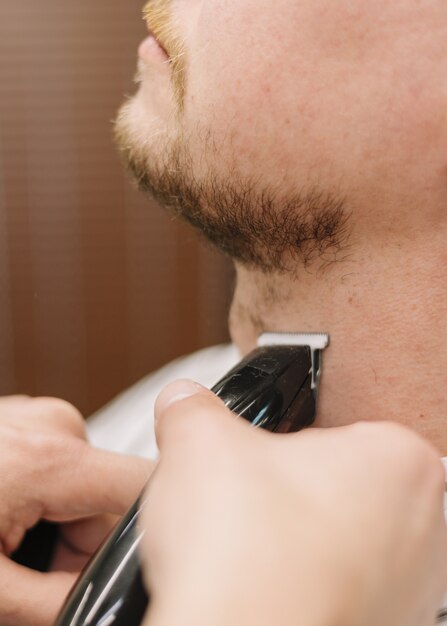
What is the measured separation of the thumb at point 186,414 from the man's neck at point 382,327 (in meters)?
0.29

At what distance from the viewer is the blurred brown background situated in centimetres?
120

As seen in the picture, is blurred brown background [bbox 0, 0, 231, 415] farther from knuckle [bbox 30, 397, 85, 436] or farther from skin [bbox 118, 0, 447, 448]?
skin [bbox 118, 0, 447, 448]

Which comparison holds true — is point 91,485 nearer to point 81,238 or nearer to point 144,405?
point 144,405

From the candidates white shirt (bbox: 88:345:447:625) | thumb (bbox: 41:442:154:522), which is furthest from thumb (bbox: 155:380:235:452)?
white shirt (bbox: 88:345:447:625)

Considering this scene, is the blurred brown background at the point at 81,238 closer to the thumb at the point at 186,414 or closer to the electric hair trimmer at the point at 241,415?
the electric hair trimmer at the point at 241,415

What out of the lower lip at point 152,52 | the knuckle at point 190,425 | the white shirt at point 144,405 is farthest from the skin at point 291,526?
the white shirt at point 144,405

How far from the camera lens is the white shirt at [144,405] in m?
1.15

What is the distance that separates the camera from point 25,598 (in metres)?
0.67

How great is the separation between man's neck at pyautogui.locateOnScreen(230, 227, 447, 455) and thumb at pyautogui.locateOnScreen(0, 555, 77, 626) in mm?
359

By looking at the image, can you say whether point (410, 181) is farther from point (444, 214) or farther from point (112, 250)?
point (112, 250)

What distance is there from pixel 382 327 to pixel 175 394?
329 mm

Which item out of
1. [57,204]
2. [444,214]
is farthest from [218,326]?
[444,214]

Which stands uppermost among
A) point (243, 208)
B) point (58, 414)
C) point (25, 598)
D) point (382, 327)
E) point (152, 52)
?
point (152, 52)

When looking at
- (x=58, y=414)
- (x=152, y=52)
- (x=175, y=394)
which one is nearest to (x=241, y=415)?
(x=175, y=394)
